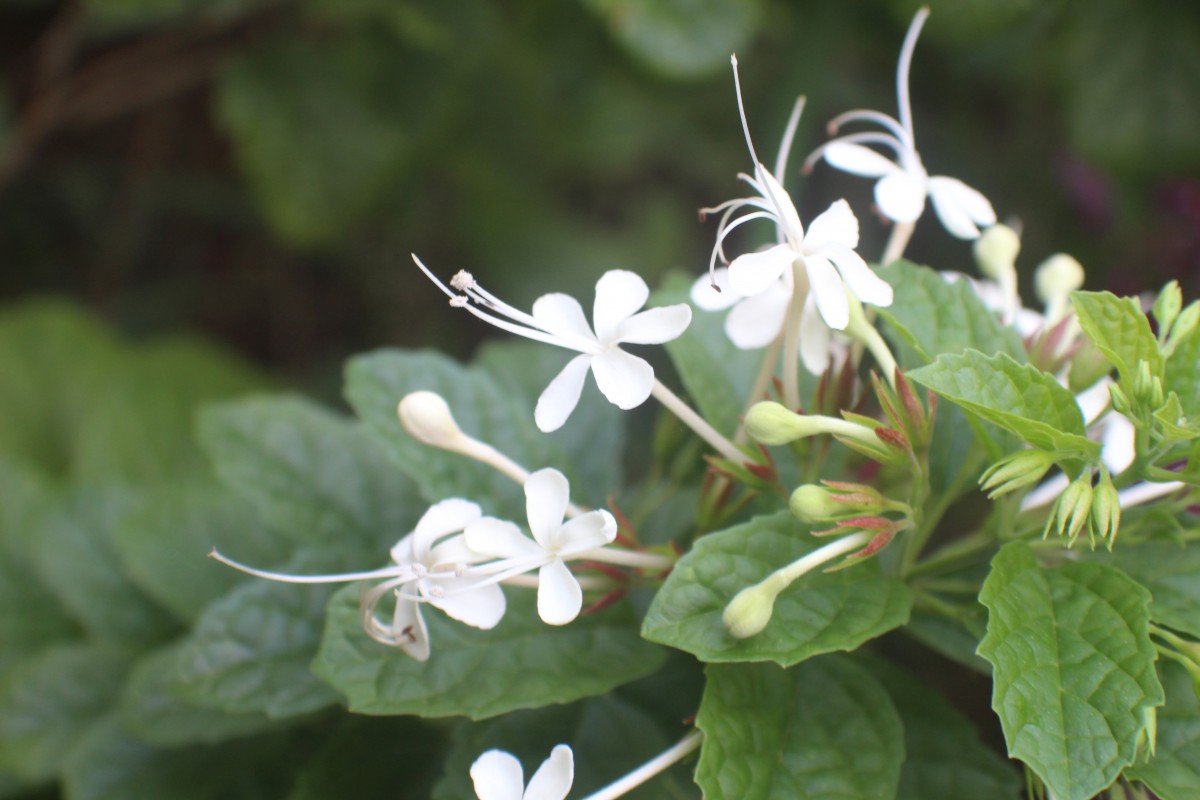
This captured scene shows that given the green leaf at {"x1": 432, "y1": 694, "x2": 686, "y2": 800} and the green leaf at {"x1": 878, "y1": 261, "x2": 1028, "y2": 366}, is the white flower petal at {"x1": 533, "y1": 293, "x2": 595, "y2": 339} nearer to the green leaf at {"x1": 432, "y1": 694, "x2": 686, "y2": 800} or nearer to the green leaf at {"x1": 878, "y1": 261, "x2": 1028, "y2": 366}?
the green leaf at {"x1": 878, "y1": 261, "x2": 1028, "y2": 366}

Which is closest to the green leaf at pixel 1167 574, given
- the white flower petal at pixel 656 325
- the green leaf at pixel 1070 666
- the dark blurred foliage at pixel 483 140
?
the green leaf at pixel 1070 666

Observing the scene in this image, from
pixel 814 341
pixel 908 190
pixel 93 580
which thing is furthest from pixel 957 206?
pixel 93 580

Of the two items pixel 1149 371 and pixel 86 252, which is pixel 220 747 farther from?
pixel 86 252

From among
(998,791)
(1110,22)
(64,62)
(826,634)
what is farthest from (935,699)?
(64,62)

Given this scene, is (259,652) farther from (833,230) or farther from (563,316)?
(833,230)

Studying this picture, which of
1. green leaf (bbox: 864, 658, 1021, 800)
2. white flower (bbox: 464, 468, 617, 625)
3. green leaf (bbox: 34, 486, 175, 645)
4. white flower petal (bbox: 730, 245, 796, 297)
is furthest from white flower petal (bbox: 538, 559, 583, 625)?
green leaf (bbox: 34, 486, 175, 645)

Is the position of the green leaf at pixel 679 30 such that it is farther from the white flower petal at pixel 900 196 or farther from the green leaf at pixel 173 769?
the green leaf at pixel 173 769
